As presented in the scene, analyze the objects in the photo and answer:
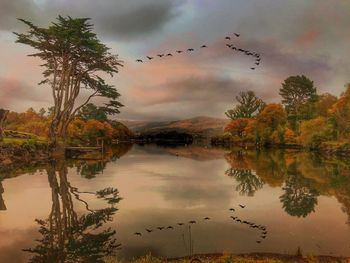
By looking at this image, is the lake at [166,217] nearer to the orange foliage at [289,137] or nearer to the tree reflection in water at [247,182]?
the tree reflection in water at [247,182]

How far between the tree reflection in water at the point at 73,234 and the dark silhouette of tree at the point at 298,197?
8.10 m

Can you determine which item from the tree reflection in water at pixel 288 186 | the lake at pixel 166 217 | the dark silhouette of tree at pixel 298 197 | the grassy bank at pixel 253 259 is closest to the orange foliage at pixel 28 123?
the lake at pixel 166 217

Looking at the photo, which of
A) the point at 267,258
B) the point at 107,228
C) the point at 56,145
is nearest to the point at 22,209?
the point at 107,228

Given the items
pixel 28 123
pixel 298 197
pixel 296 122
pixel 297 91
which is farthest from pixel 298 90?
pixel 298 197

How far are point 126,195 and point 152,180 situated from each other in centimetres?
670

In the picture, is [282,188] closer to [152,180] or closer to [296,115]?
[152,180]

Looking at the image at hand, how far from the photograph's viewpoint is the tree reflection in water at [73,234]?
1065cm

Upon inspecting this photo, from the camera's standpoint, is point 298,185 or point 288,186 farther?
point 298,185

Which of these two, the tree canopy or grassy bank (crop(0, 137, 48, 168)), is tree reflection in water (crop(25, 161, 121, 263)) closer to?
grassy bank (crop(0, 137, 48, 168))

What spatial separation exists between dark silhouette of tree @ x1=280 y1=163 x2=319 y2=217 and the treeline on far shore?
4074 cm

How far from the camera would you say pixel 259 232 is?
13.4 m

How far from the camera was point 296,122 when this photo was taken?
9062cm

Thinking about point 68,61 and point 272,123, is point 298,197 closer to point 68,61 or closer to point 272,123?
point 68,61

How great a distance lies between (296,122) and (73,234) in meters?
84.4
